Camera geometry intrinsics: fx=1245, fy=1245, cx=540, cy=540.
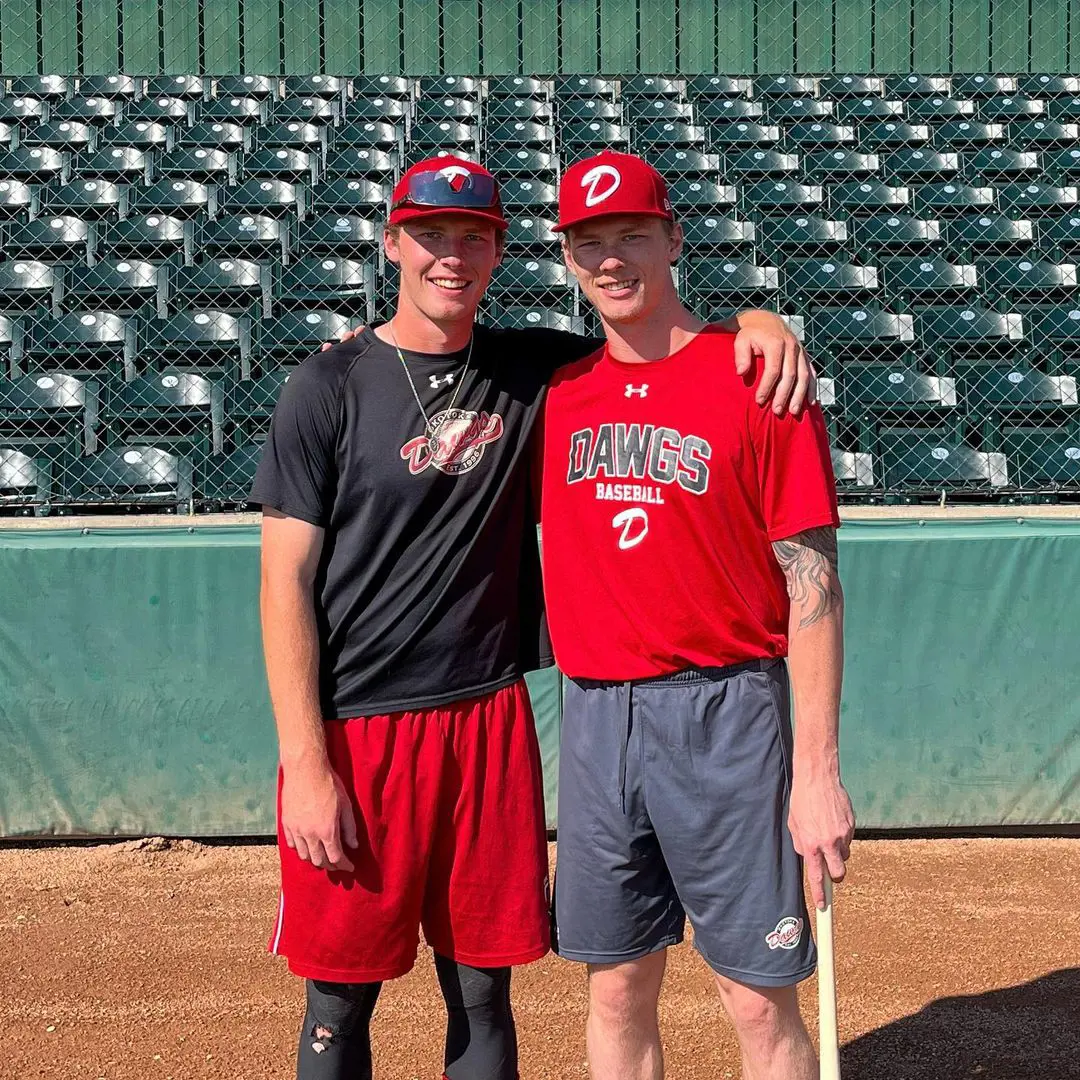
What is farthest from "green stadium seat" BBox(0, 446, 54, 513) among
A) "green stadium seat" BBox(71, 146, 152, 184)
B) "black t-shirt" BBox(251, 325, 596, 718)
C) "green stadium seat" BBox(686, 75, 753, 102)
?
"green stadium seat" BBox(686, 75, 753, 102)

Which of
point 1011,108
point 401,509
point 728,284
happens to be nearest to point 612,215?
point 401,509

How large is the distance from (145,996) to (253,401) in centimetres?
414

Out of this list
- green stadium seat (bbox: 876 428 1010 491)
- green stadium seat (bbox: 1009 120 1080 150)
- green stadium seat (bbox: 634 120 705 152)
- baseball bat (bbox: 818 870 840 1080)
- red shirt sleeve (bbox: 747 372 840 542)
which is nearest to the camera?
baseball bat (bbox: 818 870 840 1080)

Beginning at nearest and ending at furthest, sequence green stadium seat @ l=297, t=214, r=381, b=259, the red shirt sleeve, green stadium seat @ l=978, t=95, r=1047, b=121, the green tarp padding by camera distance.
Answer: the red shirt sleeve → the green tarp padding → green stadium seat @ l=297, t=214, r=381, b=259 → green stadium seat @ l=978, t=95, r=1047, b=121

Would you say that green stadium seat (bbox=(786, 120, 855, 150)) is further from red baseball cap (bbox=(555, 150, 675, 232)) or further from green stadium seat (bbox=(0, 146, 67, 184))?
red baseball cap (bbox=(555, 150, 675, 232))

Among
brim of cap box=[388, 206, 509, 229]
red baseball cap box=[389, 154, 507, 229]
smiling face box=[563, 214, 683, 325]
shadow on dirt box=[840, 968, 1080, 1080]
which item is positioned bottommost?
shadow on dirt box=[840, 968, 1080, 1080]

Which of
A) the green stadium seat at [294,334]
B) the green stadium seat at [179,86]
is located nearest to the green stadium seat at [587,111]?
the green stadium seat at [179,86]

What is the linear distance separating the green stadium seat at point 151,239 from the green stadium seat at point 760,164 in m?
4.24

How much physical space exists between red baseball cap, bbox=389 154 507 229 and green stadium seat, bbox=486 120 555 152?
7.77 m

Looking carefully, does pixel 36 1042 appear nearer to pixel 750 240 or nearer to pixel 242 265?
pixel 242 265

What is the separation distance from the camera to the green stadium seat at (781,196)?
9.36m

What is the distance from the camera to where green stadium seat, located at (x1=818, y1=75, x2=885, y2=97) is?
1098 centimetres

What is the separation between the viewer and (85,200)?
9.12 meters

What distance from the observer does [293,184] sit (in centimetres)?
935
